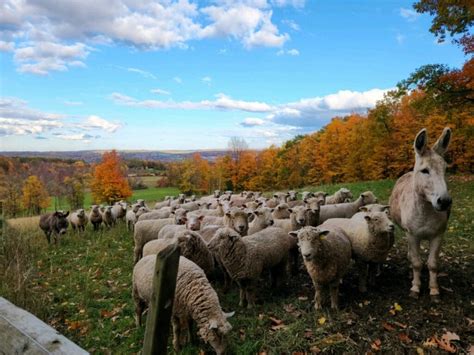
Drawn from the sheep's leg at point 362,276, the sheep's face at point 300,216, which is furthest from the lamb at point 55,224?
the sheep's leg at point 362,276

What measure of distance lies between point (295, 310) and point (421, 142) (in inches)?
141

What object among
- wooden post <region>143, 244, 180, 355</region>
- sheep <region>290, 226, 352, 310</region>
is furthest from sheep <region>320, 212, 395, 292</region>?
wooden post <region>143, 244, 180, 355</region>

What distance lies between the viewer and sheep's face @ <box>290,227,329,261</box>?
5824mm

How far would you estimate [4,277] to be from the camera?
24.2 ft

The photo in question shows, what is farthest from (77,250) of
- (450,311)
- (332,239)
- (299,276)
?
(450,311)

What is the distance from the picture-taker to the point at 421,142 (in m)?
5.38

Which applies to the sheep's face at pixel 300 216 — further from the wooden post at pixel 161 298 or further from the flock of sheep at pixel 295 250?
the wooden post at pixel 161 298

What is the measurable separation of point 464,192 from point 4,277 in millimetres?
21246

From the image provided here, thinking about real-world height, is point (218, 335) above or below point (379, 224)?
below

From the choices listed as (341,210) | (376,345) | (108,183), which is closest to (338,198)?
(341,210)

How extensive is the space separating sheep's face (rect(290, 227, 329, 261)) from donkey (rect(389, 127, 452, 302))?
1.49m

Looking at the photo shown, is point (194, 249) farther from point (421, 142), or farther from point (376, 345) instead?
point (421, 142)

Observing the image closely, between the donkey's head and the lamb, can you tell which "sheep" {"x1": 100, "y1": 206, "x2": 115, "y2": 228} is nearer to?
the lamb

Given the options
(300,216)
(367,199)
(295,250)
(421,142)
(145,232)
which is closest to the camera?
(421,142)
